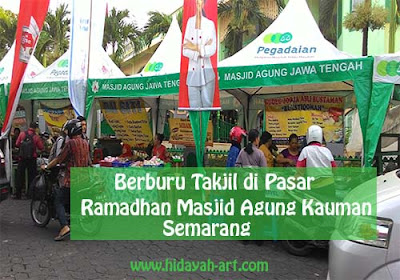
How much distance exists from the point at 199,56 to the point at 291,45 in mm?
1766

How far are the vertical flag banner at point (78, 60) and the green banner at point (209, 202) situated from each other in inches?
72.5

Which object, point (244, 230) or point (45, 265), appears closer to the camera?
point (45, 265)

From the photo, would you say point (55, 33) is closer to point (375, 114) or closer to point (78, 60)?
point (78, 60)

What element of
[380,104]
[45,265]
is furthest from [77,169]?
[380,104]

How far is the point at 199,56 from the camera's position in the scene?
19.4ft

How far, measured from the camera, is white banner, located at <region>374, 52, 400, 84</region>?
5336mm

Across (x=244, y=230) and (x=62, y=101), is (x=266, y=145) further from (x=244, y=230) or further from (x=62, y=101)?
(x=62, y=101)

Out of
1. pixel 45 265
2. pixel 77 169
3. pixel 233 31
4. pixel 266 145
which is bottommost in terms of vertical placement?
pixel 45 265

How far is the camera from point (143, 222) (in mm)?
6727

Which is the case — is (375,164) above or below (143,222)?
above

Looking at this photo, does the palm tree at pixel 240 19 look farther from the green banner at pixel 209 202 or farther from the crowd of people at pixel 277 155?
the green banner at pixel 209 202

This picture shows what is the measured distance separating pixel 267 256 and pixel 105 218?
116 inches

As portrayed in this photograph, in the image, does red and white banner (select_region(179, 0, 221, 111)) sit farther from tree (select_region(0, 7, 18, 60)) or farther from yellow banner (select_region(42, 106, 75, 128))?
tree (select_region(0, 7, 18, 60))

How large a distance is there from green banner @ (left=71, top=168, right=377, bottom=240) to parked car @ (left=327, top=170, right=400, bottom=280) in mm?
1863
